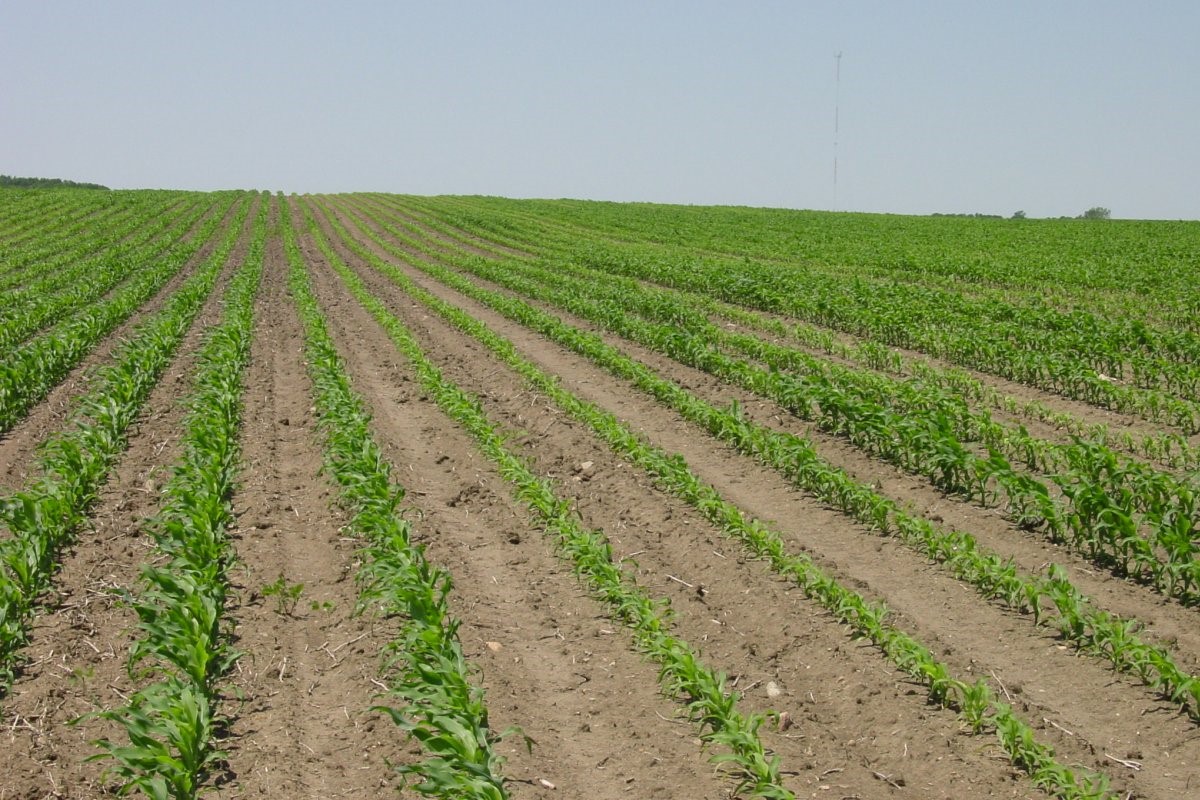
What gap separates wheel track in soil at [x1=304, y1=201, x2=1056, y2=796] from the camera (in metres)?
4.97

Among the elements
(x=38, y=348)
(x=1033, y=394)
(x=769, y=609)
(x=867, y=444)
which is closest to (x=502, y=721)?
(x=769, y=609)

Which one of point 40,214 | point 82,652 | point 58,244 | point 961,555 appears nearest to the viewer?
point 82,652

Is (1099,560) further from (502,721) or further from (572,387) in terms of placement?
(572,387)

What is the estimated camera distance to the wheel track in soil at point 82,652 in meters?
4.92

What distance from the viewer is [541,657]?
6211 millimetres

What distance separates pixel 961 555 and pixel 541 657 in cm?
309

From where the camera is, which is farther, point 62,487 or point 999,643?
point 62,487

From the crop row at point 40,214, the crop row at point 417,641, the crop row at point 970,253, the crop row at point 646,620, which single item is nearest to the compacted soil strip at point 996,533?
the crop row at point 646,620

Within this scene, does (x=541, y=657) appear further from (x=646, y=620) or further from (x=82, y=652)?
(x=82, y=652)

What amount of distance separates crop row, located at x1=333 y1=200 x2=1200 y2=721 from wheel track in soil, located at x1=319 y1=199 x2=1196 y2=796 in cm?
13

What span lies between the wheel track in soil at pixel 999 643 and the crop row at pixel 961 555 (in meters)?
0.13

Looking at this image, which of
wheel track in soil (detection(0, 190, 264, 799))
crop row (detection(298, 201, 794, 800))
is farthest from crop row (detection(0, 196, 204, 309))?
crop row (detection(298, 201, 794, 800))

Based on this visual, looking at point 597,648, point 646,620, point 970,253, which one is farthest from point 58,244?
point 646,620

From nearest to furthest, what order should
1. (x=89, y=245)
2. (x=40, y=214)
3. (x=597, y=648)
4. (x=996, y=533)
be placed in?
1. (x=597, y=648)
2. (x=996, y=533)
3. (x=89, y=245)
4. (x=40, y=214)
